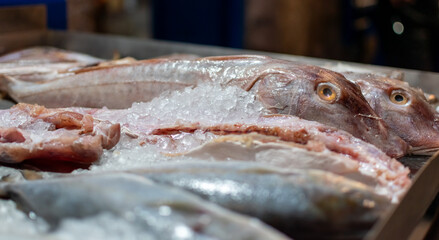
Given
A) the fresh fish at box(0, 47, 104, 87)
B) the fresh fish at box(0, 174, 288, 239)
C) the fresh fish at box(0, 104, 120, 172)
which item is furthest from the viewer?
the fresh fish at box(0, 47, 104, 87)

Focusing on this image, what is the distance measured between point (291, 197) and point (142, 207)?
1.28 ft

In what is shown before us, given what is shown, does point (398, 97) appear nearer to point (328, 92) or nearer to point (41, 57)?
point (328, 92)

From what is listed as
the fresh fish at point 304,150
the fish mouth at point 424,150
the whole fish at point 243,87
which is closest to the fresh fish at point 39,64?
the whole fish at point 243,87

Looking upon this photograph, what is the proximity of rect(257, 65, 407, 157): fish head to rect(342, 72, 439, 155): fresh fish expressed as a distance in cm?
9

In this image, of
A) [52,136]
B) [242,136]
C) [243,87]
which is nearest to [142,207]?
[242,136]

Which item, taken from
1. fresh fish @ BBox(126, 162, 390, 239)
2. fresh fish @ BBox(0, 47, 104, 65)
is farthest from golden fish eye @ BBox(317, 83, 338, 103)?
fresh fish @ BBox(0, 47, 104, 65)

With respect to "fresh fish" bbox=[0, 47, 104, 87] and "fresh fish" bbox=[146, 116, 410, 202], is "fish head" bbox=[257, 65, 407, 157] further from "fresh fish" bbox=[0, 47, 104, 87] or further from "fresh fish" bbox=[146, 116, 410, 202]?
"fresh fish" bbox=[0, 47, 104, 87]

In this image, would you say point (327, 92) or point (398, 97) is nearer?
point (327, 92)

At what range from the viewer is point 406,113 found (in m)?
2.12

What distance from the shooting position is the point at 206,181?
1.36 metres

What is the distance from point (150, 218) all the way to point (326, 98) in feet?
3.53

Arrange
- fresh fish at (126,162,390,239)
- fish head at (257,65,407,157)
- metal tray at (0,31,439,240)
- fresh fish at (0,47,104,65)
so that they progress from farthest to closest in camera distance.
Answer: fresh fish at (0,47,104,65), fish head at (257,65,407,157), metal tray at (0,31,439,240), fresh fish at (126,162,390,239)

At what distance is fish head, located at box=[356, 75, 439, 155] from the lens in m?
2.09

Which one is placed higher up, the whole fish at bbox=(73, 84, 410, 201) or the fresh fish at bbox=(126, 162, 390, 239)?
the whole fish at bbox=(73, 84, 410, 201)
